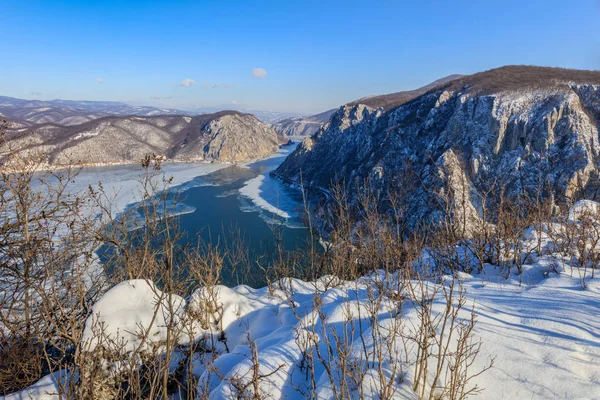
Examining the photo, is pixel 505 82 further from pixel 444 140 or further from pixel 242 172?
pixel 242 172

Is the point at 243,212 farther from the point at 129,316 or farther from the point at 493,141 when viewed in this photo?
the point at 129,316

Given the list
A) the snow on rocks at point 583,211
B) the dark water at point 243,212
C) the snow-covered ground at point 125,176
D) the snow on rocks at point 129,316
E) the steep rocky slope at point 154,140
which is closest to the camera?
the snow on rocks at point 129,316

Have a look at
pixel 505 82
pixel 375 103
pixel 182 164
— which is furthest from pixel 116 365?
pixel 182 164

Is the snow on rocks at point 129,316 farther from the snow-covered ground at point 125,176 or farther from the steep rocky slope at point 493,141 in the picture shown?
the snow-covered ground at point 125,176

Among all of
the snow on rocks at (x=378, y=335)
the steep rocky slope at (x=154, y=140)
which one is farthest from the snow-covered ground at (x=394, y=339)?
the steep rocky slope at (x=154, y=140)

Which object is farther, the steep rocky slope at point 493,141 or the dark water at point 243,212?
the dark water at point 243,212

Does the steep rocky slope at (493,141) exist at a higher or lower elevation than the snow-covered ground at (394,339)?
higher
